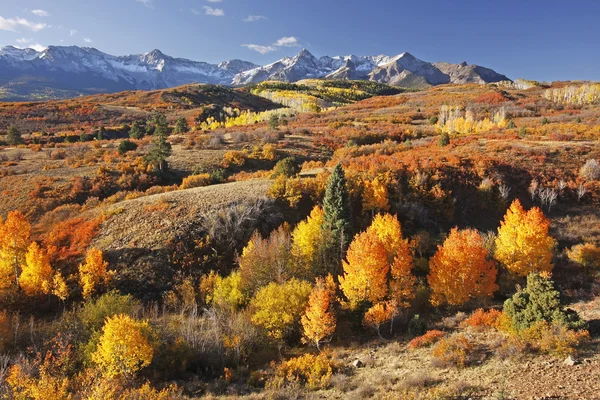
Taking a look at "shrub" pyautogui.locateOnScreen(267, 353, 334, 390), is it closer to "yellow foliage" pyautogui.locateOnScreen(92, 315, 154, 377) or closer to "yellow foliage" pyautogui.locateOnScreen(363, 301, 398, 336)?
"yellow foliage" pyautogui.locateOnScreen(363, 301, 398, 336)

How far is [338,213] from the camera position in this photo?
116 feet

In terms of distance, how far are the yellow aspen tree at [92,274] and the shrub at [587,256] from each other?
150ft

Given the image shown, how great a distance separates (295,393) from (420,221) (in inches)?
1188

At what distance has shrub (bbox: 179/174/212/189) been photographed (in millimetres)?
50000

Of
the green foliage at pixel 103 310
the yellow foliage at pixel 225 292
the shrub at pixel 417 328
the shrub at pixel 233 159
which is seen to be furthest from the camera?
the shrub at pixel 233 159

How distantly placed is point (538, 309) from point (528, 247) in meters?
12.1

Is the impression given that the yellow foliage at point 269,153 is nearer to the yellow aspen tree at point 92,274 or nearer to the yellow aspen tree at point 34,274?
the yellow aspen tree at point 92,274

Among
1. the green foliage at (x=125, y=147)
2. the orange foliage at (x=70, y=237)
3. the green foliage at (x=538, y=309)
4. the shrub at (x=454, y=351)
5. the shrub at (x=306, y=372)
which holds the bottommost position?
the shrub at (x=306, y=372)

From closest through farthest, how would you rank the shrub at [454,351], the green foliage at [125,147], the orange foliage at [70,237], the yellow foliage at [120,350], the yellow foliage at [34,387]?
the yellow foliage at [34,387] < the yellow foliage at [120,350] < the shrub at [454,351] < the orange foliage at [70,237] < the green foliage at [125,147]

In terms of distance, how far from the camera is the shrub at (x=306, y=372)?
20078mm

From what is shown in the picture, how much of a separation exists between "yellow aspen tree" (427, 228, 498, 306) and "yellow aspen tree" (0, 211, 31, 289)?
36888mm

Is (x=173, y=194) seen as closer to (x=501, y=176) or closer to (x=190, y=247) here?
(x=190, y=247)

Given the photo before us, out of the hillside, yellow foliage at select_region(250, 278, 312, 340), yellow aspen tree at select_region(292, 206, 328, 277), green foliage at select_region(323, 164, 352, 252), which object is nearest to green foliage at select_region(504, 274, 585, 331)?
the hillside

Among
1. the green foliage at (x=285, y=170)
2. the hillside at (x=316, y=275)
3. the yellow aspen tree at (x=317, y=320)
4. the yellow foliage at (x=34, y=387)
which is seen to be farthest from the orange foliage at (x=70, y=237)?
the yellow aspen tree at (x=317, y=320)
